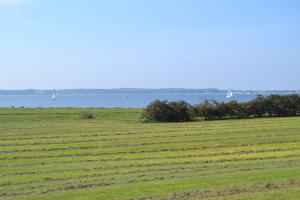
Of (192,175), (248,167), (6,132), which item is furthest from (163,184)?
(6,132)

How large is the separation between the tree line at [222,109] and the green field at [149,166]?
2210cm

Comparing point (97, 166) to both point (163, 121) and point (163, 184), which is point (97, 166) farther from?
point (163, 121)

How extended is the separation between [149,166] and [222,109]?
45.1 metres

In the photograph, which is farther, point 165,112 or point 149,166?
point 165,112

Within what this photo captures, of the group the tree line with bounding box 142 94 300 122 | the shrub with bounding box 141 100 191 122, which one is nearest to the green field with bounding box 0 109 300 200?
the shrub with bounding box 141 100 191 122

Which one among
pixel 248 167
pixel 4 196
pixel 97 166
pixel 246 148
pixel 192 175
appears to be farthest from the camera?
pixel 246 148

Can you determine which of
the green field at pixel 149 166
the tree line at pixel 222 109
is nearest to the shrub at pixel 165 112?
the tree line at pixel 222 109

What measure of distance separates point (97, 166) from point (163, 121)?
1642 inches

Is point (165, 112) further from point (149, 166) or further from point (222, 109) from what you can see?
point (149, 166)

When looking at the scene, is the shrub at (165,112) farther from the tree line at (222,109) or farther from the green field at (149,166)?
the green field at (149,166)

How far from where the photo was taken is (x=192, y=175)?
18891mm

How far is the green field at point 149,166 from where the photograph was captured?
49.8ft

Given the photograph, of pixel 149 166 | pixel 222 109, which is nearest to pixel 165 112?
pixel 222 109

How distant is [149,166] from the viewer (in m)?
22.5
